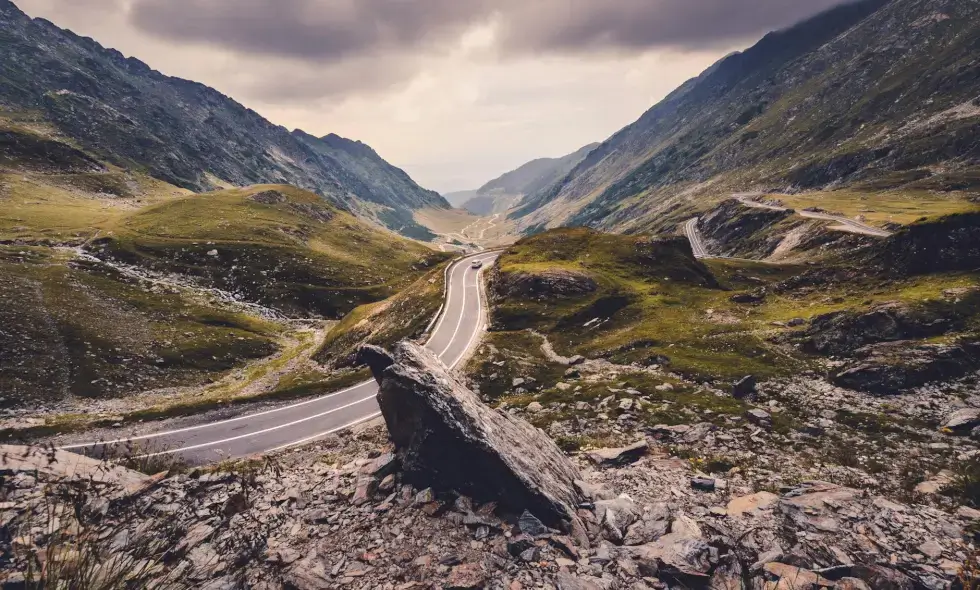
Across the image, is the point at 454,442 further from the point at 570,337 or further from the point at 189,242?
the point at 189,242

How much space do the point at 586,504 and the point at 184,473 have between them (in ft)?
59.3

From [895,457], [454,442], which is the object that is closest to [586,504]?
[454,442]

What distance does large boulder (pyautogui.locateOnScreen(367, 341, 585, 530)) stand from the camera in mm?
15930

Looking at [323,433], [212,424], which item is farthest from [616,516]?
[212,424]

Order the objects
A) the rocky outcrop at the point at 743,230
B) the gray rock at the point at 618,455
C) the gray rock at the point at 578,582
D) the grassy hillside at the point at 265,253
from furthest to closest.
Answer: the rocky outcrop at the point at 743,230 → the grassy hillside at the point at 265,253 → the gray rock at the point at 618,455 → the gray rock at the point at 578,582

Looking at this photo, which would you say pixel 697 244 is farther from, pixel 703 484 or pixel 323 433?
pixel 703 484

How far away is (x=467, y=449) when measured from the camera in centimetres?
1728

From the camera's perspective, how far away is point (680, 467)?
23.6 metres

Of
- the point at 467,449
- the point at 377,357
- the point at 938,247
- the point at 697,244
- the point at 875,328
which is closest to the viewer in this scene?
the point at 467,449

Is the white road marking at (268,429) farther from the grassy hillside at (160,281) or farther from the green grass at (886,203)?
the green grass at (886,203)

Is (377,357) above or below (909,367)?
above

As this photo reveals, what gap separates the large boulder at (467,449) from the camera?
52.3 feet

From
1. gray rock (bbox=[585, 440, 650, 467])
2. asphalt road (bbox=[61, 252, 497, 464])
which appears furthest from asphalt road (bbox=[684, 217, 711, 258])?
gray rock (bbox=[585, 440, 650, 467])

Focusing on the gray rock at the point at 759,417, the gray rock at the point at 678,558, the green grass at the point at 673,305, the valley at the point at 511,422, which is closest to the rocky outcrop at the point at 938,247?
the valley at the point at 511,422
